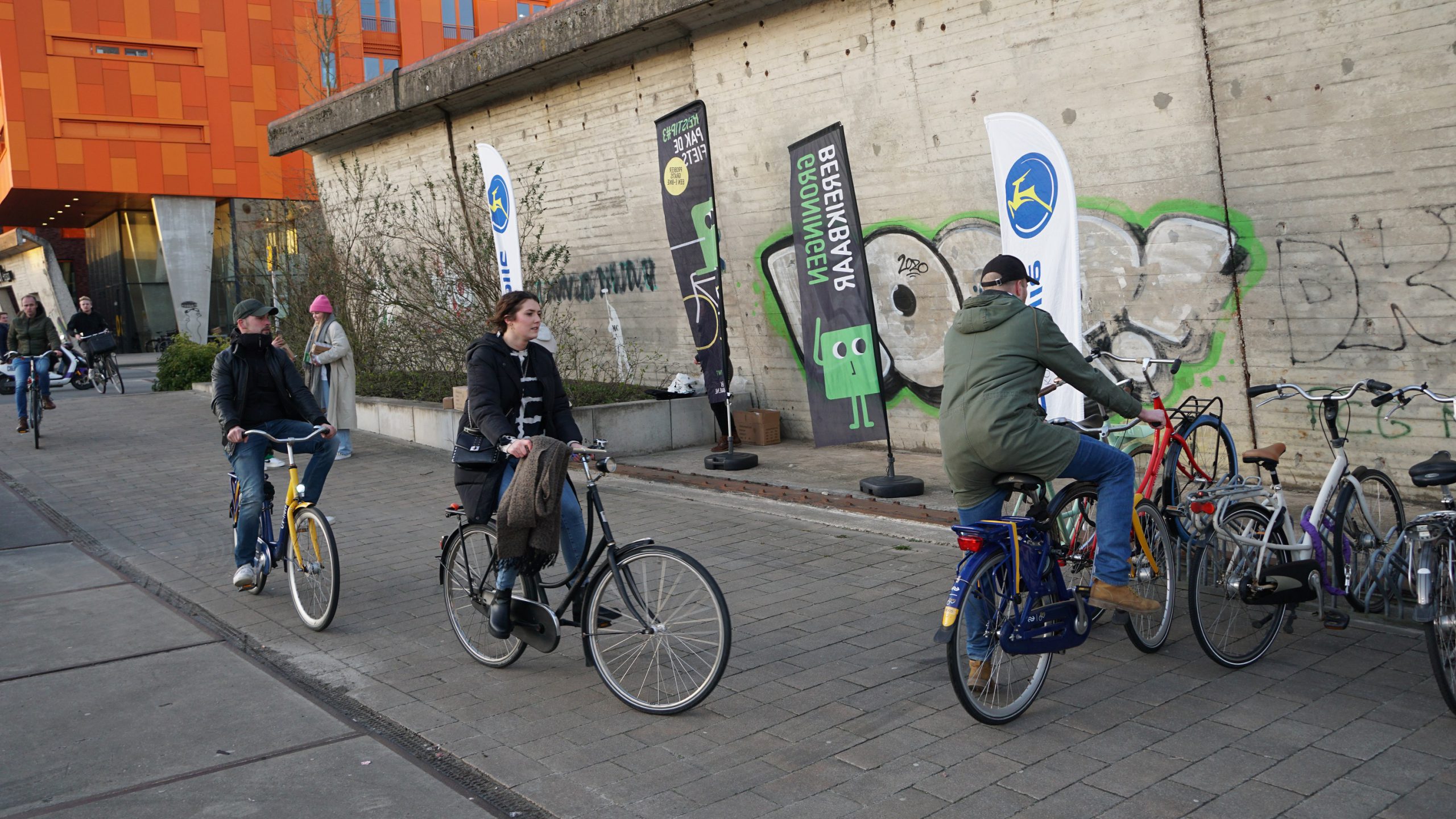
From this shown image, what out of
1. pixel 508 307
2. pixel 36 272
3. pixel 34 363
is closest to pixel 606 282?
pixel 34 363

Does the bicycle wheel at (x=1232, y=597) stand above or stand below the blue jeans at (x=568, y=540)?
below

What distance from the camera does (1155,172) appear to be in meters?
8.47

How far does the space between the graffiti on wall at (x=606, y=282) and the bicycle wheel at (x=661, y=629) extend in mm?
9170

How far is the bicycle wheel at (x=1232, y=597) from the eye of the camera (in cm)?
484

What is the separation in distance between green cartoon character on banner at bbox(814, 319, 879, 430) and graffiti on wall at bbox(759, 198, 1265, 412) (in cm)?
65

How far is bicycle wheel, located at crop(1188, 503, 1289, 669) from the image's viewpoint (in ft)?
15.9

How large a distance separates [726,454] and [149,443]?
7.73 m

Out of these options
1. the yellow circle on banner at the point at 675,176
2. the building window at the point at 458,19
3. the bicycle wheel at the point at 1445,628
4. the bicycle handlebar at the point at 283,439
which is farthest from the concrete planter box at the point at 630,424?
the building window at the point at 458,19

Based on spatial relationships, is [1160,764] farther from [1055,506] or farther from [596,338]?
[596,338]

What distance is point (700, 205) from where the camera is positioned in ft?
33.5

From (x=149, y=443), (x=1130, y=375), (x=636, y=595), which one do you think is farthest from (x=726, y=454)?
(x=149, y=443)

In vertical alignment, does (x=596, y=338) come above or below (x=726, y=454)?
above

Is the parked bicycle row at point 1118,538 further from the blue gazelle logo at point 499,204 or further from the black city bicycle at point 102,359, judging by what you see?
the black city bicycle at point 102,359

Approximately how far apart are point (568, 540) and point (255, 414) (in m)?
2.60
